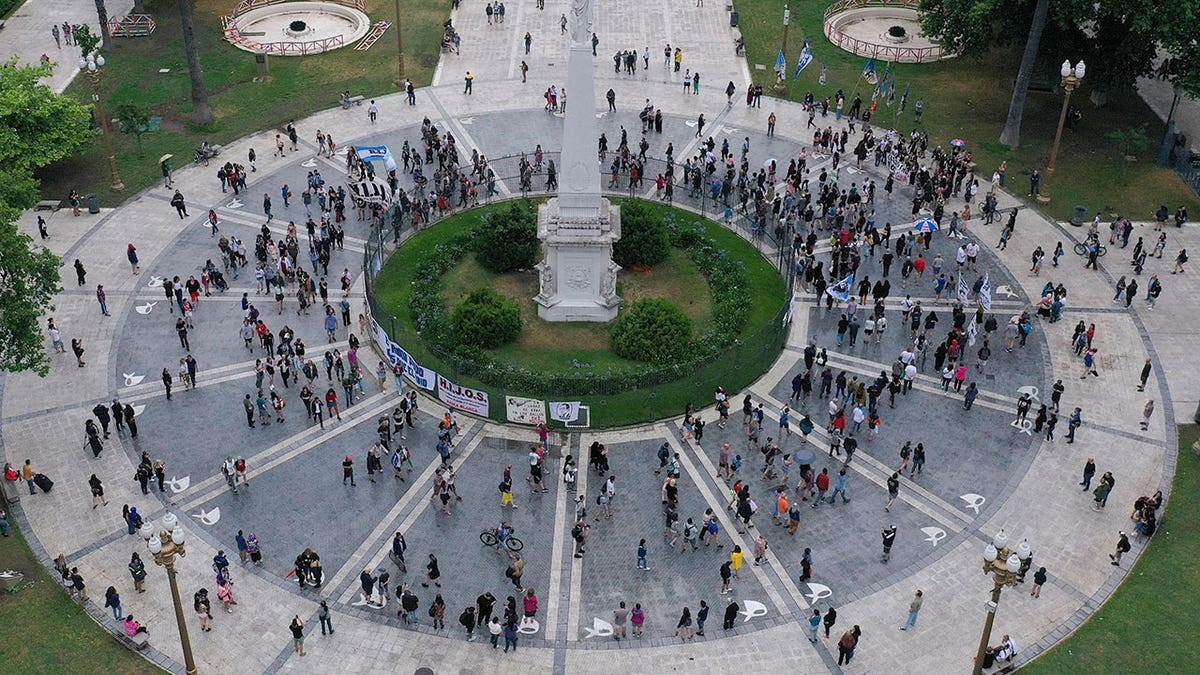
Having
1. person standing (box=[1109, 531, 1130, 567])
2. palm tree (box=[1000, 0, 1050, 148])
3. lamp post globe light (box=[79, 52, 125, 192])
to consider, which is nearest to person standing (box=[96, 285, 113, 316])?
lamp post globe light (box=[79, 52, 125, 192])

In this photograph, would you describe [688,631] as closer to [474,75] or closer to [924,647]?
[924,647]

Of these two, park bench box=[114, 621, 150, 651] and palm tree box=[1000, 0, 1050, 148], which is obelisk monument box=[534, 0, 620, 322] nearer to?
park bench box=[114, 621, 150, 651]

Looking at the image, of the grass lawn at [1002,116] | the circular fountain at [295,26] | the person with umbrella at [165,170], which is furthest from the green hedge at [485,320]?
the circular fountain at [295,26]

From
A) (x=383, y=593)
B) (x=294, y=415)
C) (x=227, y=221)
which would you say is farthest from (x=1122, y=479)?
(x=227, y=221)

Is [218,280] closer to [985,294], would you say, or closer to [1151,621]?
[985,294]

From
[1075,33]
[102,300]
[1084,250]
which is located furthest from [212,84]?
[1084,250]

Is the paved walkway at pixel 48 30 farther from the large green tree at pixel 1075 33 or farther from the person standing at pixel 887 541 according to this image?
the person standing at pixel 887 541
